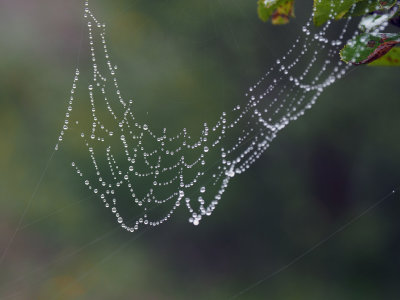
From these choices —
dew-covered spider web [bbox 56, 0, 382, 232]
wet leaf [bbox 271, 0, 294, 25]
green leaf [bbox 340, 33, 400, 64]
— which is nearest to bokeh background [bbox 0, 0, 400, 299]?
dew-covered spider web [bbox 56, 0, 382, 232]

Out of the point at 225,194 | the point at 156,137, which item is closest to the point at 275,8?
the point at 156,137

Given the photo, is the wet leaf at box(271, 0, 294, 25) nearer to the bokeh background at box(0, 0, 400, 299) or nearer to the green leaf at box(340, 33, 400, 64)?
the green leaf at box(340, 33, 400, 64)

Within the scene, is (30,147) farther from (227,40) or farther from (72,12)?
(227,40)

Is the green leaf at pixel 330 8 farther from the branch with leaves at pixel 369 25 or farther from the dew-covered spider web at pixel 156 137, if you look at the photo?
the dew-covered spider web at pixel 156 137

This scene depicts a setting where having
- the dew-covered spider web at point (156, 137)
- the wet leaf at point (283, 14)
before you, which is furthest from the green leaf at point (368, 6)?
the dew-covered spider web at point (156, 137)

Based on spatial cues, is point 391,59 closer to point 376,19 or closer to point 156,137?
point 376,19

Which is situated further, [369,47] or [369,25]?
[369,25]

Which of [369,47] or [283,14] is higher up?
[283,14]
